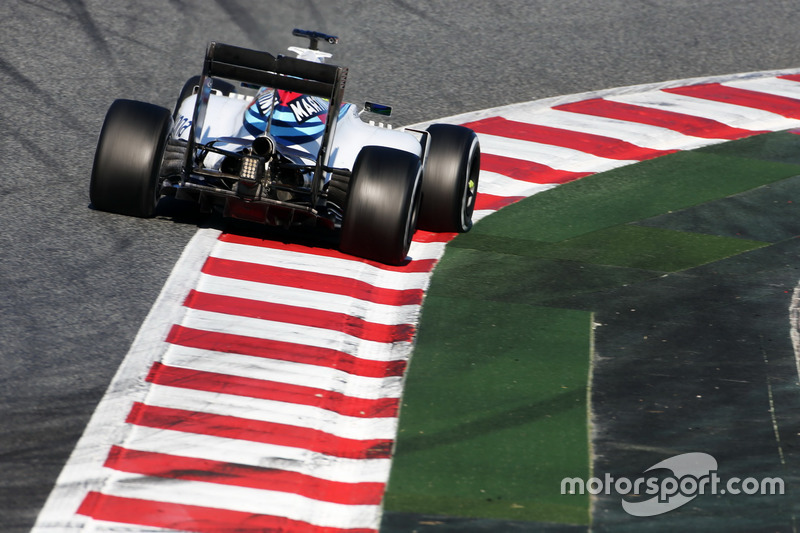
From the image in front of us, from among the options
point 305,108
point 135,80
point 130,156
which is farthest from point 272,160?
point 135,80

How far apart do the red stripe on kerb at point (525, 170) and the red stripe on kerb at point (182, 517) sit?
21.1 feet

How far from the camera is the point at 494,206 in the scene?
1148 cm

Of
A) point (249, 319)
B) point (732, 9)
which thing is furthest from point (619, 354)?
point (732, 9)

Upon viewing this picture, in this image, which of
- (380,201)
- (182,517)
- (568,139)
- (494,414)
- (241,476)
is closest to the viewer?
(182,517)

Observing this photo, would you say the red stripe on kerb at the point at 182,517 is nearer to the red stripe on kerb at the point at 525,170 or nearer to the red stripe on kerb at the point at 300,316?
the red stripe on kerb at the point at 300,316

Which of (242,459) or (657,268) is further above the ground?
(657,268)

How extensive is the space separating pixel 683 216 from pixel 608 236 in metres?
1.01

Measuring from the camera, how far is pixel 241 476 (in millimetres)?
6863

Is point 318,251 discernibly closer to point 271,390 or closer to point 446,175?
point 446,175

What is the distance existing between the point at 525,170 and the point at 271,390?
17.8ft

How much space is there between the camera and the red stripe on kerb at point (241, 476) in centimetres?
679

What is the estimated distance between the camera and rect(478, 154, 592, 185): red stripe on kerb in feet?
40.2

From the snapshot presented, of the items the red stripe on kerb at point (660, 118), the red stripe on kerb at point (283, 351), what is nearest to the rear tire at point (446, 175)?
the red stripe on kerb at point (283, 351)

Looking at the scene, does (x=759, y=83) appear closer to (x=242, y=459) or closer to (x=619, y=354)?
(x=619, y=354)
